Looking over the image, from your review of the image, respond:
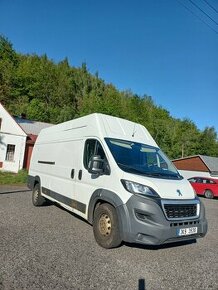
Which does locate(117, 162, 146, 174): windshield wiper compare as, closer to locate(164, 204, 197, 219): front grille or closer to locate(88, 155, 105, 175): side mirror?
locate(88, 155, 105, 175): side mirror

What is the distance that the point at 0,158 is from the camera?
27.3 m

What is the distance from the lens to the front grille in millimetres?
5747

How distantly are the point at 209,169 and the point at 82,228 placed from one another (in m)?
A: 36.2

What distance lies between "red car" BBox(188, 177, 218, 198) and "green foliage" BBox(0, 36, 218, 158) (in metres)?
34.2

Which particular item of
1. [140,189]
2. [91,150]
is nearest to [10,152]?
[91,150]

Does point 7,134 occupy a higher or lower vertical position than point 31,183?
higher

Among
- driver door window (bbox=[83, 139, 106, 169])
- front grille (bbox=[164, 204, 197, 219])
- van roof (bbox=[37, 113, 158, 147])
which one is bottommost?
front grille (bbox=[164, 204, 197, 219])

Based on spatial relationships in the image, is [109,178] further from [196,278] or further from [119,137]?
[196,278]

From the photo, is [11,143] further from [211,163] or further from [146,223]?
[211,163]

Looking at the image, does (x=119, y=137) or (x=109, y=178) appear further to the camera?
(x=119, y=137)

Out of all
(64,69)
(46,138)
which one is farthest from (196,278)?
(64,69)

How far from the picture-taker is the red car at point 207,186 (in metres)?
24.9

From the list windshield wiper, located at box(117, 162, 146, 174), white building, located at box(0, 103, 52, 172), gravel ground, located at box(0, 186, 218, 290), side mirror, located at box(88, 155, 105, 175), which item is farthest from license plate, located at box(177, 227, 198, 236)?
white building, located at box(0, 103, 52, 172)

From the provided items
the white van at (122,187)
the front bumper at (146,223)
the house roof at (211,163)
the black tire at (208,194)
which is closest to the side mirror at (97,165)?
the white van at (122,187)
